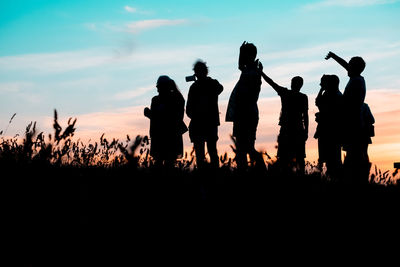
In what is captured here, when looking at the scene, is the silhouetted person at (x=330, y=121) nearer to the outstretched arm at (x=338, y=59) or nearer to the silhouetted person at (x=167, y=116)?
the outstretched arm at (x=338, y=59)

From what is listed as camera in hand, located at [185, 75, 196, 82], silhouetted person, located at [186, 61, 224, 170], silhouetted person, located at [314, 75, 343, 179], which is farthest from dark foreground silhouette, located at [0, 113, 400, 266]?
silhouetted person, located at [314, 75, 343, 179]

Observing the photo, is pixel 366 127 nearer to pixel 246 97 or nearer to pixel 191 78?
pixel 246 97

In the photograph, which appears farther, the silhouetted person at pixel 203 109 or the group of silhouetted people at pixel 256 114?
the silhouetted person at pixel 203 109

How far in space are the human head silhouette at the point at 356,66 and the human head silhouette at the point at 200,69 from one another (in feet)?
7.67

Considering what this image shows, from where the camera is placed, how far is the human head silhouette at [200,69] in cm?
814

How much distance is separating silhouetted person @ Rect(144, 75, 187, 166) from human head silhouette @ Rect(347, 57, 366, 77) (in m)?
2.78

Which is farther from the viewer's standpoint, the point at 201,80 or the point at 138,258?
the point at 201,80

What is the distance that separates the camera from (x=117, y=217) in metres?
3.05

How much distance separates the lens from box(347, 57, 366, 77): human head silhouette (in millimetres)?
7969

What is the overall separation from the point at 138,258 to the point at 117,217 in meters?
0.43

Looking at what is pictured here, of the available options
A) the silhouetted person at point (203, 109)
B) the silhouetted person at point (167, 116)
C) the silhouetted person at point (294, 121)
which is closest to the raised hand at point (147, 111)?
the silhouetted person at point (167, 116)

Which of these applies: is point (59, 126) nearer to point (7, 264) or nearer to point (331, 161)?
point (7, 264)

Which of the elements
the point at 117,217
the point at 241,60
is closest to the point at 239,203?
the point at 117,217

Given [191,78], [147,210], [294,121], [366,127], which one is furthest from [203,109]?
[147,210]
